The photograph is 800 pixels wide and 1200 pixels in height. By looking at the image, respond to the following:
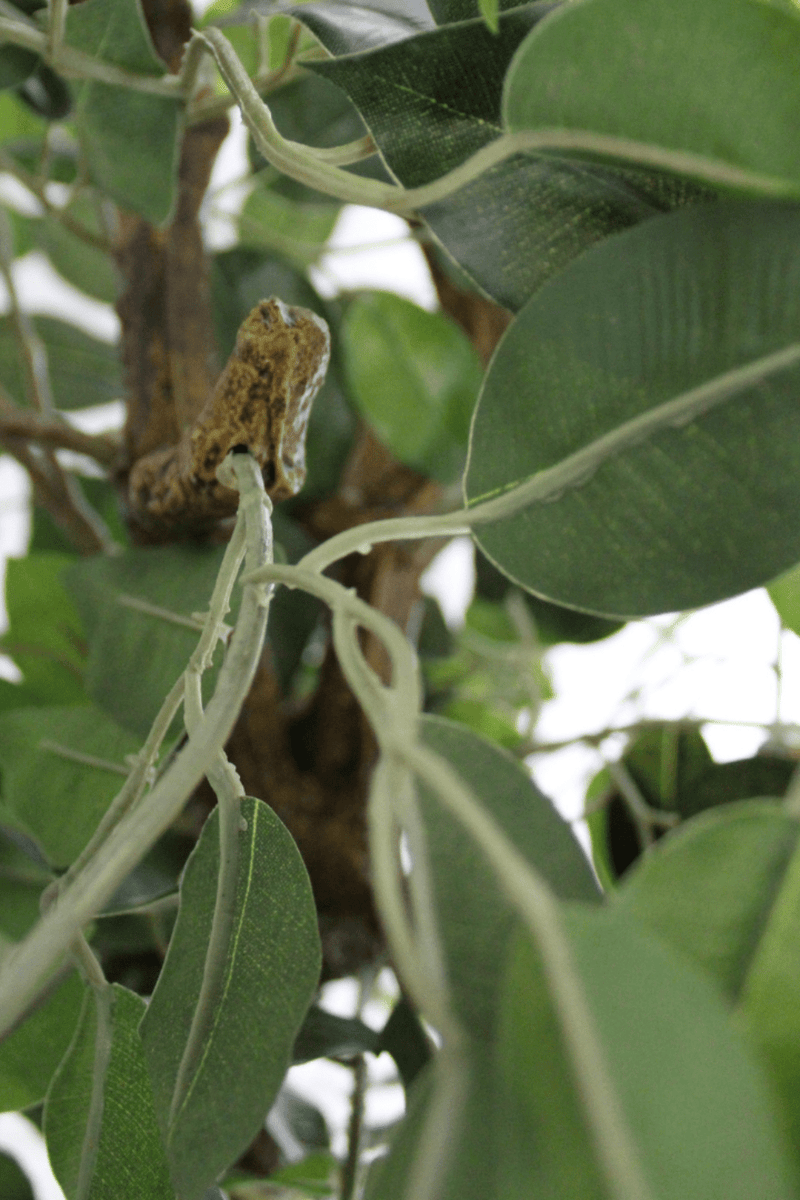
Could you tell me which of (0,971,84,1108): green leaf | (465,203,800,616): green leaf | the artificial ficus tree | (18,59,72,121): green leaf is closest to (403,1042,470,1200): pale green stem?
the artificial ficus tree

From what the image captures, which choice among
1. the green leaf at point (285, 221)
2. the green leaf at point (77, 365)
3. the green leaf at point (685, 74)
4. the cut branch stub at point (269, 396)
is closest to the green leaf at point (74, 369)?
the green leaf at point (77, 365)

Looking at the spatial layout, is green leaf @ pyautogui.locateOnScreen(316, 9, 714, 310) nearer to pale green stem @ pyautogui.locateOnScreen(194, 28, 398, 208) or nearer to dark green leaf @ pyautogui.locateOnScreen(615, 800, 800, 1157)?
pale green stem @ pyautogui.locateOnScreen(194, 28, 398, 208)

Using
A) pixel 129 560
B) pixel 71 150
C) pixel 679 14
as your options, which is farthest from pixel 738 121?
pixel 71 150

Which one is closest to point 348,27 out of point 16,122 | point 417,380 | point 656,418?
point 656,418

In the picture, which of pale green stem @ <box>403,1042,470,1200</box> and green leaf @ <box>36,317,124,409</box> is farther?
green leaf @ <box>36,317,124,409</box>

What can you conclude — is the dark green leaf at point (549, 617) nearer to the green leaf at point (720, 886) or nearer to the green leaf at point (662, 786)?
the green leaf at point (662, 786)

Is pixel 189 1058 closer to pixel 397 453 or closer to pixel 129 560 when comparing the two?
pixel 129 560

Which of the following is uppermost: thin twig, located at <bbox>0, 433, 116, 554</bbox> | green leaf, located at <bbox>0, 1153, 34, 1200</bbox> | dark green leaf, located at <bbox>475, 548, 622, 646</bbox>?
thin twig, located at <bbox>0, 433, 116, 554</bbox>

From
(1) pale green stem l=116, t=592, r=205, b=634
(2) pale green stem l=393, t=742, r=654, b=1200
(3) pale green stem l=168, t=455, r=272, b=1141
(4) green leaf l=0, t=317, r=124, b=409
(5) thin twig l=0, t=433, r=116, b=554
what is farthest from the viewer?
(4) green leaf l=0, t=317, r=124, b=409
